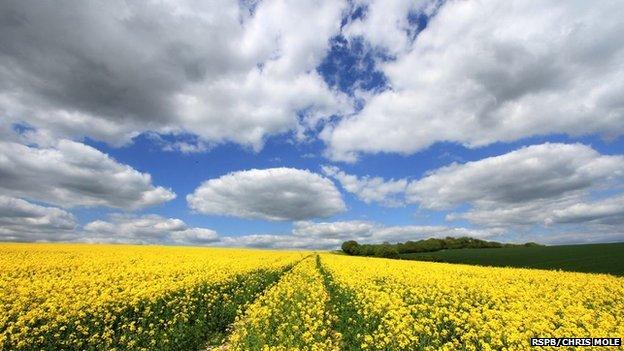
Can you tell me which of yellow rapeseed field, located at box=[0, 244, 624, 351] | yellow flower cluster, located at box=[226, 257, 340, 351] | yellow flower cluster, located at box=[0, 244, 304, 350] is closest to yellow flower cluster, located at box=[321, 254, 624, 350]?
yellow rapeseed field, located at box=[0, 244, 624, 351]

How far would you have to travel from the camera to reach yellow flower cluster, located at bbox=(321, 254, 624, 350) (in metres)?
9.73

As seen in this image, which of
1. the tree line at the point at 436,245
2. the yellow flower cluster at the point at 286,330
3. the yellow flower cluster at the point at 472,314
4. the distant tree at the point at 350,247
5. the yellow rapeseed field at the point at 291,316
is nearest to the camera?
the yellow flower cluster at the point at 286,330

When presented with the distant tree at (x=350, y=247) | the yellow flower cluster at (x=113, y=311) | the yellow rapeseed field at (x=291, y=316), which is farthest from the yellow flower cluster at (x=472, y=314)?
the distant tree at (x=350, y=247)

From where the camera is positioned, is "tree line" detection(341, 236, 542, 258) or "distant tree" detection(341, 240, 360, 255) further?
"tree line" detection(341, 236, 542, 258)

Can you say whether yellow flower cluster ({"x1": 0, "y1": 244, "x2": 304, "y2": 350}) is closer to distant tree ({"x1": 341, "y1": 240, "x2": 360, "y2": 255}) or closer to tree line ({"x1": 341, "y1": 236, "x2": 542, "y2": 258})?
distant tree ({"x1": 341, "y1": 240, "x2": 360, "y2": 255})

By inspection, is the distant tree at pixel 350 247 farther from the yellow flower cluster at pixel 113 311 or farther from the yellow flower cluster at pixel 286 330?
the yellow flower cluster at pixel 286 330

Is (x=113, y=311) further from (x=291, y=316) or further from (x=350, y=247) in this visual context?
(x=350, y=247)

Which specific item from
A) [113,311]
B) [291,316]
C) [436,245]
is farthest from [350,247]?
[113,311]

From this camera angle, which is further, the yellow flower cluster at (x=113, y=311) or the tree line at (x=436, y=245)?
the tree line at (x=436, y=245)

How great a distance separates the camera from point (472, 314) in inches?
452

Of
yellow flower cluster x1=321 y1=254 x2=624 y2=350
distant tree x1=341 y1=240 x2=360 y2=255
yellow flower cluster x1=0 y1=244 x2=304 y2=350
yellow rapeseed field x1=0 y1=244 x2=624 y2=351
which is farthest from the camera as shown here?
distant tree x1=341 y1=240 x2=360 y2=255

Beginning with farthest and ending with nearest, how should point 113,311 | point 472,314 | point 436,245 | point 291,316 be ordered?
point 436,245
point 113,311
point 291,316
point 472,314

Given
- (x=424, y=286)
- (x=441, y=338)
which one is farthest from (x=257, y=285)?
(x=441, y=338)

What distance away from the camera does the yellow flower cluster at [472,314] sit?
9734 mm
